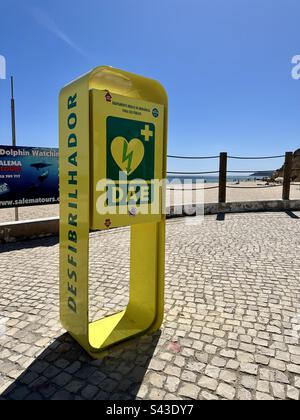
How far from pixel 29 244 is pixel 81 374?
13.4 feet

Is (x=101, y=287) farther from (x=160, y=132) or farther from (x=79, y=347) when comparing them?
(x=160, y=132)

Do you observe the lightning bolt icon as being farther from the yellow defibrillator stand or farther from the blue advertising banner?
the blue advertising banner

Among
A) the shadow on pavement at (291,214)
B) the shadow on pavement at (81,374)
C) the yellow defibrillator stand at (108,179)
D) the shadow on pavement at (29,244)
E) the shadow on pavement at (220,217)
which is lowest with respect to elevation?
the shadow on pavement at (81,374)

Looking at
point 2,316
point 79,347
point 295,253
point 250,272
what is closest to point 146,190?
point 79,347

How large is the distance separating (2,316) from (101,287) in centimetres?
118

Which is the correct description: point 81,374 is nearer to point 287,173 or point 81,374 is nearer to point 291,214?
point 291,214

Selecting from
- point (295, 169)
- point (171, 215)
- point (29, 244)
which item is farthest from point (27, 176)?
point (295, 169)

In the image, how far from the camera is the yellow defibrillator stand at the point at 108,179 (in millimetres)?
2211

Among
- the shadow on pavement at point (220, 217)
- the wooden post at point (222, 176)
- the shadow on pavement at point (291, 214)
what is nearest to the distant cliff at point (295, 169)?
the shadow on pavement at point (291, 214)

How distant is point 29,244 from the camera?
5.79 m

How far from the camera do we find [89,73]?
212 cm

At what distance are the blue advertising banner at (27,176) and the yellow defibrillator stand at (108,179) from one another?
4180 millimetres

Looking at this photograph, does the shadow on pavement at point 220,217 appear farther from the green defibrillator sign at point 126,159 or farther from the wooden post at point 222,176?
the green defibrillator sign at point 126,159
